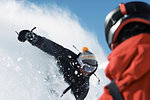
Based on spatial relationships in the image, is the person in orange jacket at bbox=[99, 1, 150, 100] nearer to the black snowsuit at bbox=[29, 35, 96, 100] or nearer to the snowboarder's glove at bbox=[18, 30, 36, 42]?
the black snowsuit at bbox=[29, 35, 96, 100]

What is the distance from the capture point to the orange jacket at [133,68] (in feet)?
3.35

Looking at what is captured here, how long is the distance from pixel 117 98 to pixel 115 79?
0.10 meters

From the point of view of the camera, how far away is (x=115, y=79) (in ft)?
3.76

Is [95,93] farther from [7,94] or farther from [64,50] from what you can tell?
[7,94]

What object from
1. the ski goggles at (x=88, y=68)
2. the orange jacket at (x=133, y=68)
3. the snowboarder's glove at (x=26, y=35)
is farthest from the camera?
the snowboarder's glove at (x=26, y=35)

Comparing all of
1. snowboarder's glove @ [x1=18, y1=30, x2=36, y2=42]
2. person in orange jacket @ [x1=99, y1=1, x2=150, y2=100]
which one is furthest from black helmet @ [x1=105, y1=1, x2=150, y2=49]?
snowboarder's glove @ [x1=18, y1=30, x2=36, y2=42]

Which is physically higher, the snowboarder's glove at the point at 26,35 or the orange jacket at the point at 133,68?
the snowboarder's glove at the point at 26,35

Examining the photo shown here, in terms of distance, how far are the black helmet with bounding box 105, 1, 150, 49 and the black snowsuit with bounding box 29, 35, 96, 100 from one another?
537 cm

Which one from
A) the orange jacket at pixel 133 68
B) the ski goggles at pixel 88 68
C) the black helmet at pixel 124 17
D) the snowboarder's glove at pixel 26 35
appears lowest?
the orange jacket at pixel 133 68

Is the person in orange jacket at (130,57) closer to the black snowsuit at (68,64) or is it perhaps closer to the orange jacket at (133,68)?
the orange jacket at (133,68)

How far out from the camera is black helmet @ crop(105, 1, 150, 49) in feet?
4.10

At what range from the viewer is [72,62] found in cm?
685

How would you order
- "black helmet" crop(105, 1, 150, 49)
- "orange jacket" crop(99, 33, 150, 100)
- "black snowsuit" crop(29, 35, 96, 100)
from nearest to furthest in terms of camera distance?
"orange jacket" crop(99, 33, 150, 100)
"black helmet" crop(105, 1, 150, 49)
"black snowsuit" crop(29, 35, 96, 100)

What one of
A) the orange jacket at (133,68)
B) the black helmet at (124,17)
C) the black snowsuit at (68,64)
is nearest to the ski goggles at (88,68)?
the black snowsuit at (68,64)
